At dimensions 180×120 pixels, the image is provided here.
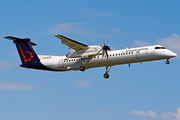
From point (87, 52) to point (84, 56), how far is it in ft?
1.87

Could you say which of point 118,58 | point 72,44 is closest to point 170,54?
point 118,58

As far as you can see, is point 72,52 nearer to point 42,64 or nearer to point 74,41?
point 74,41

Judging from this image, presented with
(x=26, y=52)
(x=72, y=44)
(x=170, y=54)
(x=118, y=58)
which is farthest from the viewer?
(x=26, y=52)

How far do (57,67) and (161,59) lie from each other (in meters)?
12.0

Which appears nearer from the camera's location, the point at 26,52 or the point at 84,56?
the point at 84,56

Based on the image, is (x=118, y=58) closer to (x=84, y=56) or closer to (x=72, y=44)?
(x=84, y=56)

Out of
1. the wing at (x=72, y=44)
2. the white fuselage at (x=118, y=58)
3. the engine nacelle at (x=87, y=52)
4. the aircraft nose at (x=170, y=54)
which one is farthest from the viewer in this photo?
the engine nacelle at (x=87, y=52)

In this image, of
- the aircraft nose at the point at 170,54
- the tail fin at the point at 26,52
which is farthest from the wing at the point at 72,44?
the aircraft nose at the point at 170,54

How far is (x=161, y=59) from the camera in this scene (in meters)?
30.4

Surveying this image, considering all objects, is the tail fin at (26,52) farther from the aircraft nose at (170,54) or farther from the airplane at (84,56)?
the aircraft nose at (170,54)

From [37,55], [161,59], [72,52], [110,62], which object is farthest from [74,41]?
[161,59]

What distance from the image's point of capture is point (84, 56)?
3153 centimetres

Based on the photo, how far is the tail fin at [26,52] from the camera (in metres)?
34.7

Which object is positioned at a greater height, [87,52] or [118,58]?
[87,52]
